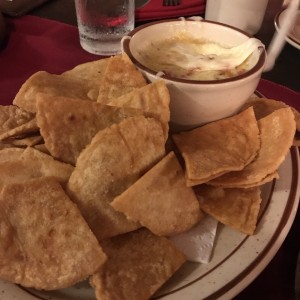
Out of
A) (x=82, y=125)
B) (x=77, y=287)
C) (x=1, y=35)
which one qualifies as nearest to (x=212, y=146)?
(x=82, y=125)

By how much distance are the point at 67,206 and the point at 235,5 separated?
1219mm

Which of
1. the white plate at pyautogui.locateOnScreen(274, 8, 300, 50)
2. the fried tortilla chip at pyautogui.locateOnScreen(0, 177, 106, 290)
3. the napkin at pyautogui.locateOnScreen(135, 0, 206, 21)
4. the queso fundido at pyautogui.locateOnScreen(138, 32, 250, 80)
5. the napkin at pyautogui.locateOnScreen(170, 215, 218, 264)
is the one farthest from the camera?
the napkin at pyautogui.locateOnScreen(135, 0, 206, 21)

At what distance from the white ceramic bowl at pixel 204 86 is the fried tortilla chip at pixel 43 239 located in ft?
1.19

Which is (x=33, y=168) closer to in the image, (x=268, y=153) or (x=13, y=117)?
(x=13, y=117)

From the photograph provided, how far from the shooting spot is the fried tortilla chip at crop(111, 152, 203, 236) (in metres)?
0.78

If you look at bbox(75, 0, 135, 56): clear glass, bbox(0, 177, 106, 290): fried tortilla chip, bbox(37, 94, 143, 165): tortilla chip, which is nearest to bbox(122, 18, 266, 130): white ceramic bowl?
bbox(37, 94, 143, 165): tortilla chip

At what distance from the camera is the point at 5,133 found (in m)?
0.94

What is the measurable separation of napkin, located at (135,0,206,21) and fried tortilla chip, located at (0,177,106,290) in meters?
1.21

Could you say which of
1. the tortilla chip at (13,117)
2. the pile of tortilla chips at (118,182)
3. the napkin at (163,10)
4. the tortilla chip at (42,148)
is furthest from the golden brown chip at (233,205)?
the napkin at (163,10)

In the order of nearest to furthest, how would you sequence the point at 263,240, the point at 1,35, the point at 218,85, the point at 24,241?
the point at 24,241
the point at 263,240
the point at 218,85
the point at 1,35

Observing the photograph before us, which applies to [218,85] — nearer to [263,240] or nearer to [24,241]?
[263,240]

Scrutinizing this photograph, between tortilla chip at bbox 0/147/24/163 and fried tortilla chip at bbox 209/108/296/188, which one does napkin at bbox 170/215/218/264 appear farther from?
tortilla chip at bbox 0/147/24/163

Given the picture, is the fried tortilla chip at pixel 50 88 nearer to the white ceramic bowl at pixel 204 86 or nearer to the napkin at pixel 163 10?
the white ceramic bowl at pixel 204 86

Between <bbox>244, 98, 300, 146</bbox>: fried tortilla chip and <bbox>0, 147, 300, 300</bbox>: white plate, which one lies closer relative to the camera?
<bbox>0, 147, 300, 300</bbox>: white plate
